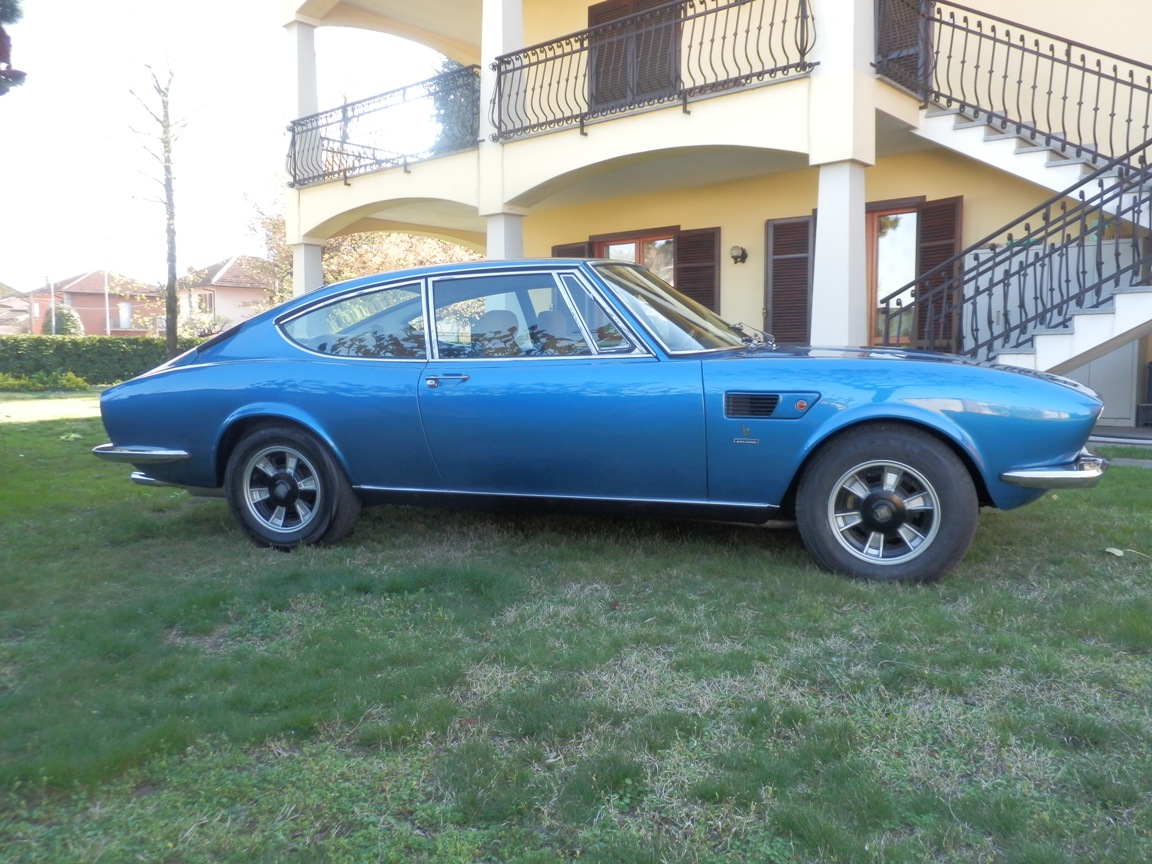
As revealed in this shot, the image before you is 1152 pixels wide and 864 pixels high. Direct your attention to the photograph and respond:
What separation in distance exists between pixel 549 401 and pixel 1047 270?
292 inches

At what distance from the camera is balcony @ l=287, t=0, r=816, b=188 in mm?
10555

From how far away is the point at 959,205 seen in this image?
10711 mm

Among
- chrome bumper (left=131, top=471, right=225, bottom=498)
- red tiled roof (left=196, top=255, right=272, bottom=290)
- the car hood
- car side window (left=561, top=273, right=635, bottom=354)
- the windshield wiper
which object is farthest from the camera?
red tiled roof (left=196, top=255, right=272, bottom=290)

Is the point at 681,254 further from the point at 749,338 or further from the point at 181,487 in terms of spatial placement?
the point at 181,487

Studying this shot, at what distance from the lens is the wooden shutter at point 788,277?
39.3 feet

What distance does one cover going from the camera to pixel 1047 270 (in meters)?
9.78

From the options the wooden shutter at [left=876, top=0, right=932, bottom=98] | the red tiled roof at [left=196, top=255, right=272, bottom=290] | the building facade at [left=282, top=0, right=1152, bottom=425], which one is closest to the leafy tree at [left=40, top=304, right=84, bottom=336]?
the red tiled roof at [left=196, top=255, right=272, bottom=290]

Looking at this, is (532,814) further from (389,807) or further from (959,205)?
(959,205)

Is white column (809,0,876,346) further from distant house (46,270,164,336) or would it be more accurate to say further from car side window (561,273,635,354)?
distant house (46,270,164,336)

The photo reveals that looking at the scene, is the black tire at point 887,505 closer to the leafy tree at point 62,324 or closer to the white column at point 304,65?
the white column at point 304,65

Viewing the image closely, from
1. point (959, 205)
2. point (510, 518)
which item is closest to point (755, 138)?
point (959, 205)

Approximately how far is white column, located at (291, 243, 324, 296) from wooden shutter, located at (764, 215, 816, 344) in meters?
7.44

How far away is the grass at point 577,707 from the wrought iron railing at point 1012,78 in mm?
6372

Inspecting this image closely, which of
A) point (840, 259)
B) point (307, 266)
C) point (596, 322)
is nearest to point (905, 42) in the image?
point (840, 259)
